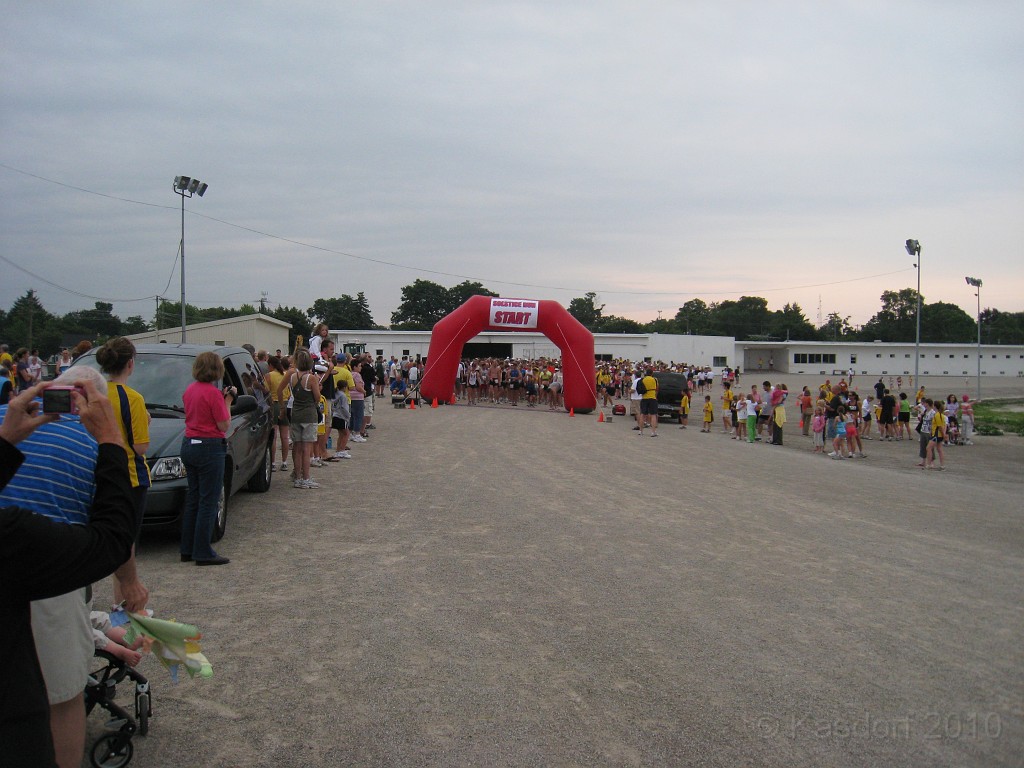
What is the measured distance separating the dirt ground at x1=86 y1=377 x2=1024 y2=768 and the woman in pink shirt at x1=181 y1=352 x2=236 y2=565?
8.7 inches

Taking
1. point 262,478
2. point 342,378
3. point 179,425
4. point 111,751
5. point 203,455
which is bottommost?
point 111,751

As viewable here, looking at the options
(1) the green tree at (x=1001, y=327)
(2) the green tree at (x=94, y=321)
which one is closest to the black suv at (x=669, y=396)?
(2) the green tree at (x=94, y=321)

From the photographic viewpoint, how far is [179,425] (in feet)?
23.2

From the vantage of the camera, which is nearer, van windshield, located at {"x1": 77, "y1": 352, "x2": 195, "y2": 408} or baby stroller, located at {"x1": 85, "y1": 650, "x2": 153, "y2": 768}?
baby stroller, located at {"x1": 85, "y1": 650, "x2": 153, "y2": 768}

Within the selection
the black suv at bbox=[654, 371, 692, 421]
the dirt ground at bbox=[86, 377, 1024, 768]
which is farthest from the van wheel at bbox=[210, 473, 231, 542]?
the black suv at bbox=[654, 371, 692, 421]

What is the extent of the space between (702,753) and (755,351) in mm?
86081

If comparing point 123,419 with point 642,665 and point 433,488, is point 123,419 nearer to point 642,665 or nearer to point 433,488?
point 642,665

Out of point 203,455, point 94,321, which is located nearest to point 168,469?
point 203,455

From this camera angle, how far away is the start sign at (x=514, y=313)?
24891 millimetres

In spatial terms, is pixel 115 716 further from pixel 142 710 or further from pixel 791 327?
pixel 791 327

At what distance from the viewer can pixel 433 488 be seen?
10289 mm

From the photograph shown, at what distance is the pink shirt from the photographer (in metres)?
6.11

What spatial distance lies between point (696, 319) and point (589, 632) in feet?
400

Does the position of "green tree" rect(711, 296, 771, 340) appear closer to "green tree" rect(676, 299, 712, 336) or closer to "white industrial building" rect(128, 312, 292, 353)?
"green tree" rect(676, 299, 712, 336)
